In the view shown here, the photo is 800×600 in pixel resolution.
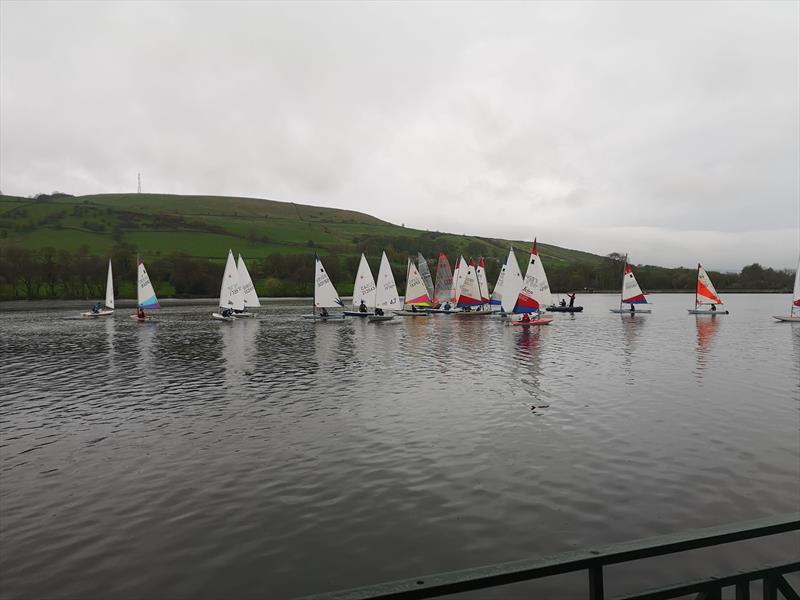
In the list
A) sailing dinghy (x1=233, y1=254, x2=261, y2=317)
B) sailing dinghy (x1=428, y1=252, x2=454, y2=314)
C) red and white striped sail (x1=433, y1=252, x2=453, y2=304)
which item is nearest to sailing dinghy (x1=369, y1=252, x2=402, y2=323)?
sailing dinghy (x1=428, y1=252, x2=454, y2=314)

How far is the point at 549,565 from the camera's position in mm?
3588

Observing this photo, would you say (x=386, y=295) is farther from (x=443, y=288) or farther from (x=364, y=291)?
(x=443, y=288)

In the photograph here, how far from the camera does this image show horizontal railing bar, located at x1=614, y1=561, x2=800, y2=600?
13.1ft

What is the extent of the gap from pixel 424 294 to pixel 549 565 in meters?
77.8

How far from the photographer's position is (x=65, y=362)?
35.3 meters

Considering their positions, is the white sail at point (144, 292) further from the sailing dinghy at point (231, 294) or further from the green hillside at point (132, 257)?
the green hillside at point (132, 257)

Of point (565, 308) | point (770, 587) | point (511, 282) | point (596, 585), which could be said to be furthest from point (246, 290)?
point (770, 587)

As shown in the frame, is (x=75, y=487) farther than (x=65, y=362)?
No

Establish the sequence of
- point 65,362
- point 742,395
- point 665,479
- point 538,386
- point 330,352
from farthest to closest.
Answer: point 330,352 → point 65,362 → point 538,386 → point 742,395 → point 665,479

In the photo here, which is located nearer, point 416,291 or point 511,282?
point 511,282

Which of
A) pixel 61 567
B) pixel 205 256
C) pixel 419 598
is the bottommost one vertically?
pixel 61 567

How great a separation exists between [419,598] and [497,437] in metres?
14.1

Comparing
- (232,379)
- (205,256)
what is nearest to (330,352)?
(232,379)

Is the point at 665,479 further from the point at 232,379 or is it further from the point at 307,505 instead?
the point at 232,379
